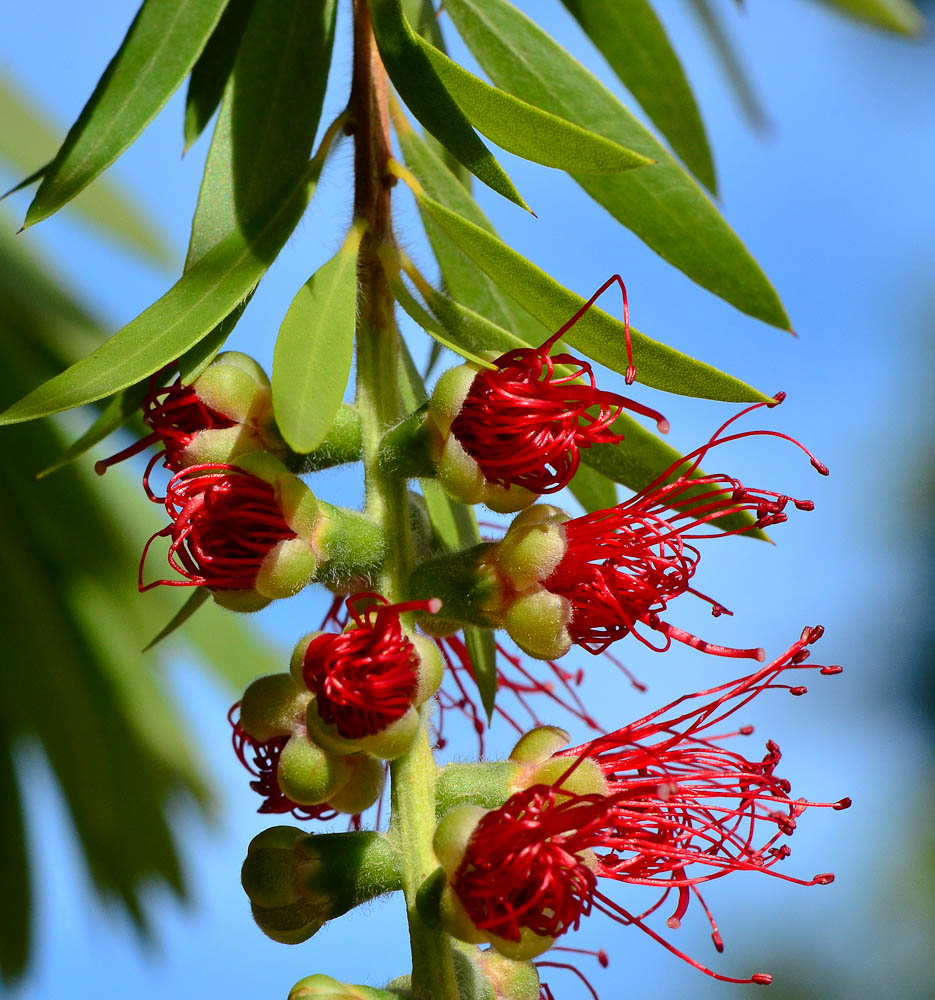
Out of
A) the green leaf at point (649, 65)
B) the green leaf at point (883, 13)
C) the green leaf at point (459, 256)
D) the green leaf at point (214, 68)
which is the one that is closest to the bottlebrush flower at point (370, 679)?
the green leaf at point (459, 256)

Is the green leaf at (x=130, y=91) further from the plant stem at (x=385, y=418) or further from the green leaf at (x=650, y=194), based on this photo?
the green leaf at (x=650, y=194)

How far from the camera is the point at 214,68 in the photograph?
1.08 meters

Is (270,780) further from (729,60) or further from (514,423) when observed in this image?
(729,60)

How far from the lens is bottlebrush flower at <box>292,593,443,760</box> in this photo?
830mm

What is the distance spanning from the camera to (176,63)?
0.92m

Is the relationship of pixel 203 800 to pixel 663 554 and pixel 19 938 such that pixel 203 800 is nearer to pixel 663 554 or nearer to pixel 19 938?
pixel 19 938

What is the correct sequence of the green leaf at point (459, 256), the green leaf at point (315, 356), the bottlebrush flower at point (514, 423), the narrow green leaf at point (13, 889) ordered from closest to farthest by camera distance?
the green leaf at point (315, 356)
the bottlebrush flower at point (514, 423)
the green leaf at point (459, 256)
the narrow green leaf at point (13, 889)

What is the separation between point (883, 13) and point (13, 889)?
1.72 metres

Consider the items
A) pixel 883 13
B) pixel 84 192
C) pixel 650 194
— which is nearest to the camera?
pixel 650 194

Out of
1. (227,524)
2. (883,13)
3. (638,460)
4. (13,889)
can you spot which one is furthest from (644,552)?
(13,889)

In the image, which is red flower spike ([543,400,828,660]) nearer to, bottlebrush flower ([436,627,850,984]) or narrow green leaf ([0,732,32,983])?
bottlebrush flower ([436,627,850,984])

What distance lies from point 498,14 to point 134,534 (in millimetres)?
984

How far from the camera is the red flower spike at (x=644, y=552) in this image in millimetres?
951

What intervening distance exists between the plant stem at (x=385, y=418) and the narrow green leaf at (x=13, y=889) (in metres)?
1.13
